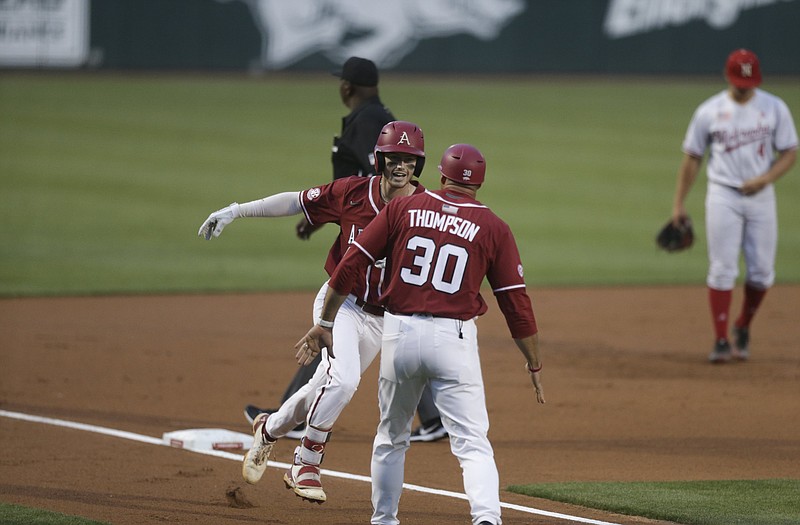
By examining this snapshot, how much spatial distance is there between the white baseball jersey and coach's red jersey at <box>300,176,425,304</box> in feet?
14.7

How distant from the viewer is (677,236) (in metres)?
10.4

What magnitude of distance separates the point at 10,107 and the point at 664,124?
1424 centimetres

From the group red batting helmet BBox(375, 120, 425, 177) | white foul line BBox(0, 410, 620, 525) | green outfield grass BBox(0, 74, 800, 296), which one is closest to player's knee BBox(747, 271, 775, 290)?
green outfield grass BBox(0, 74, 800, 296)

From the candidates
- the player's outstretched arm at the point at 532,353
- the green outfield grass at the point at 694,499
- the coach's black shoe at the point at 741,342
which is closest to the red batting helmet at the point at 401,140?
the player's outstretched arm at the point at 532,353

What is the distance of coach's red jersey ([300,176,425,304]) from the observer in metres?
6.03

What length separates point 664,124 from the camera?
2698 cm

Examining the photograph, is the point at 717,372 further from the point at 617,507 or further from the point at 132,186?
the point at 132,186

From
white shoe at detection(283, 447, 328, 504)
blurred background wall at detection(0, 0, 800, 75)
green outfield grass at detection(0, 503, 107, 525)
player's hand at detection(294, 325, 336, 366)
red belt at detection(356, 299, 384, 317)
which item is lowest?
green outfield grass at detection(0, 503, 107, 525)

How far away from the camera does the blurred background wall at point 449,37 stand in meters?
29.5

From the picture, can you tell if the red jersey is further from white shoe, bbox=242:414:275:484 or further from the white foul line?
white shoe, bbox=242:414:275:484

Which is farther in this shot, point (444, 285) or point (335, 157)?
point (335, 157)

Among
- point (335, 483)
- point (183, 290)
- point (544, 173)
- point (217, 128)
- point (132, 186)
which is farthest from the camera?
point (217, 128)

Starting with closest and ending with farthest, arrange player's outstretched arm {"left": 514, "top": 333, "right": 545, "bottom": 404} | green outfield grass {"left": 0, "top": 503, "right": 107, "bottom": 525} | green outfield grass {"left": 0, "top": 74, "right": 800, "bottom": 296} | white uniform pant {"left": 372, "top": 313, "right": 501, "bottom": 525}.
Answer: white uniform pant {"left": 372, "top": 313, "right": 501, "bottom": 525} < player's outstretched arm {"left": 514, "top": 333, "right": 545, "bottom": 404} < green outfield grass {"left": 0, "top": 503, "right": 107, "bottom": 525} < green outfield grass {"left": 0, "top": 74, "right": 800, "bottom": 296}

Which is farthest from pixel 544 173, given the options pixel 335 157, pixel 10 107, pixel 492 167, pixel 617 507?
pixel 617 507
